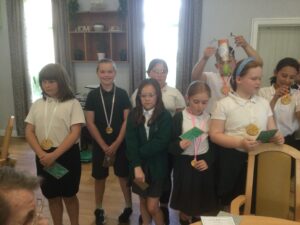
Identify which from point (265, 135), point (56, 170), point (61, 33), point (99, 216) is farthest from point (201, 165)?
point (61, 33)

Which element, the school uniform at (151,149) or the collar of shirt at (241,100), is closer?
the collar of shirt at (241,100)

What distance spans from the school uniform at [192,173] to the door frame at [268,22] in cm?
262

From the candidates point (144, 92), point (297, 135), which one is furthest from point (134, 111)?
point (297, 135)

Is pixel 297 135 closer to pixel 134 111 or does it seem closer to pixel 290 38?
pixel 134 111

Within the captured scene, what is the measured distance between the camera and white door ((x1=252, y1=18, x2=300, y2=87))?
13.5ft

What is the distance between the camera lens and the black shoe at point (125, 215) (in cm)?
251

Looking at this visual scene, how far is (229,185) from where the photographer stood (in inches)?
72.3

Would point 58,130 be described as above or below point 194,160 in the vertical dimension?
above

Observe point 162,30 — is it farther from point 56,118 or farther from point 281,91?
point 56,118

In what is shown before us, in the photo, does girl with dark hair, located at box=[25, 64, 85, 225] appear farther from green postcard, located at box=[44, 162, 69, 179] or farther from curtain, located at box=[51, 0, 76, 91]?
curtain, located at box=[51, 0, 76, 91]

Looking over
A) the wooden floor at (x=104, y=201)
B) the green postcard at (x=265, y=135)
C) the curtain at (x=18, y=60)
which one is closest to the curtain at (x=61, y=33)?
the curtain at (x=18, y=60)

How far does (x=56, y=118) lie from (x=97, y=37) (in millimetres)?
3040

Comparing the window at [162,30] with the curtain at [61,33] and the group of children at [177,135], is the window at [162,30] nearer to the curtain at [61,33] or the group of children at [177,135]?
the curtain at [61,33]

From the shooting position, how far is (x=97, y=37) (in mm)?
4668
